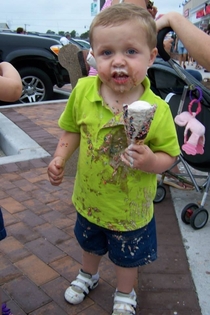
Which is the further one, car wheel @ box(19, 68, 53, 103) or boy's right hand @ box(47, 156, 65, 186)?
car wheel @ box(19, 68, 53, 103)

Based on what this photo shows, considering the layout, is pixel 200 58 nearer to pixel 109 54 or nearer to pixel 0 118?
pixel 109 54

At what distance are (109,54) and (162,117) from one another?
1.16 ft

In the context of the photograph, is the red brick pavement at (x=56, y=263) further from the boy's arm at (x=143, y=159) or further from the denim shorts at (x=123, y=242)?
the boy's arm at (x=143, y=159)

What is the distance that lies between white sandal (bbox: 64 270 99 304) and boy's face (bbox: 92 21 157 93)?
112cm

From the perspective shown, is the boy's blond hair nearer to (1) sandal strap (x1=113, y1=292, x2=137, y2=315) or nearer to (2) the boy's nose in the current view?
(2) the boy's nose

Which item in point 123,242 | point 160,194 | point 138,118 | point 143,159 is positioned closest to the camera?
point 138,118

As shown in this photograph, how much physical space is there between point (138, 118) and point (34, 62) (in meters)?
6.03

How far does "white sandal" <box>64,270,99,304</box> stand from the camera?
2078 millimetres

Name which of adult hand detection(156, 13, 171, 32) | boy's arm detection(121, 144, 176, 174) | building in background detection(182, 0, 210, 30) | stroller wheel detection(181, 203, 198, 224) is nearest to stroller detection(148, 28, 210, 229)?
stroller wheel detection(181, 203, 198, 224)

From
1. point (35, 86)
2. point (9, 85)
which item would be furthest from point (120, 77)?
point (35, 86)

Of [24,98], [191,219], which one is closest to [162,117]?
[191,219]

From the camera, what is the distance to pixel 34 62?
698cm

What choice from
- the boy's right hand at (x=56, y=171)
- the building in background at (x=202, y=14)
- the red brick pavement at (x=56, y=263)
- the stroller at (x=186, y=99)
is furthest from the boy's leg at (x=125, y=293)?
the building in background at (x=202, y=14)

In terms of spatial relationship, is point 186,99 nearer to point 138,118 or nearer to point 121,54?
point 121,54
